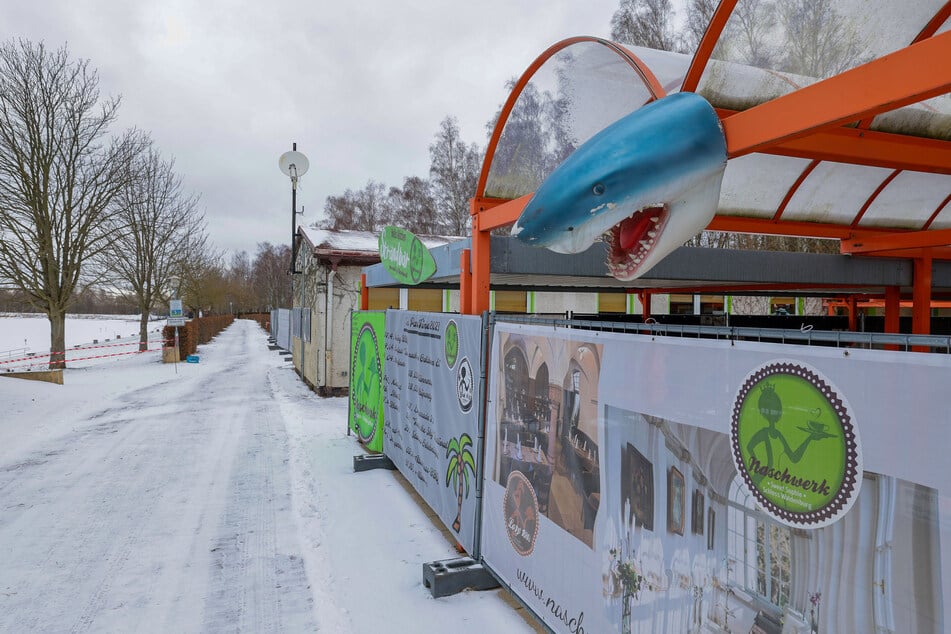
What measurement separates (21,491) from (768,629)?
25.6 feet

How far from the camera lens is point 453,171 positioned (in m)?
30.5

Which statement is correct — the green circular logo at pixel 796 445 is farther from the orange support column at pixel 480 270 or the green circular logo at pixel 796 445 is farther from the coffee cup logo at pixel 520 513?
the orange support column at pixel 480 270

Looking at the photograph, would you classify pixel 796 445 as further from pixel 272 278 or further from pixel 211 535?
pixel 272 278

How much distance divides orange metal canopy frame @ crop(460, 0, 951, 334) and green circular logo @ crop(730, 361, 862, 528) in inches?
41.2

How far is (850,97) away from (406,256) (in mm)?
4584

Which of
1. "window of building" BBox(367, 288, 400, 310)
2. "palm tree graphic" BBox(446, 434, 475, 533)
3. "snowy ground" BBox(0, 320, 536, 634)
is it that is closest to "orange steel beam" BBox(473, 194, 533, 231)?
"palm tree graphic" BBox(446, 434, 475, 533)

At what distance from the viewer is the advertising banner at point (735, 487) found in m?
1.49

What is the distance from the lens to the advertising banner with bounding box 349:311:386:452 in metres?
7.53

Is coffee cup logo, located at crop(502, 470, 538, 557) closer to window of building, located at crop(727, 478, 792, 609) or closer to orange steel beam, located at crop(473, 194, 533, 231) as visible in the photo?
window of building, located at crop(727, 478, 792, 609)

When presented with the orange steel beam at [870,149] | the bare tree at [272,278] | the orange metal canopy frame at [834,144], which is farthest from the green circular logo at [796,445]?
the bare tree at [272,278]

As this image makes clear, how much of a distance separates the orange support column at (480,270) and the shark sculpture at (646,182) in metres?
2.20

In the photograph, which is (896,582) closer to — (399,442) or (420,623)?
(420,623)

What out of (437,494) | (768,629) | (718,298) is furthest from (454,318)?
(718,298)

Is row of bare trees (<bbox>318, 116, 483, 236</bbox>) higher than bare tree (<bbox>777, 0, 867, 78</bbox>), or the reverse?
row of bare trees (<bbox>318, 116, 483, 236</bbox>)
